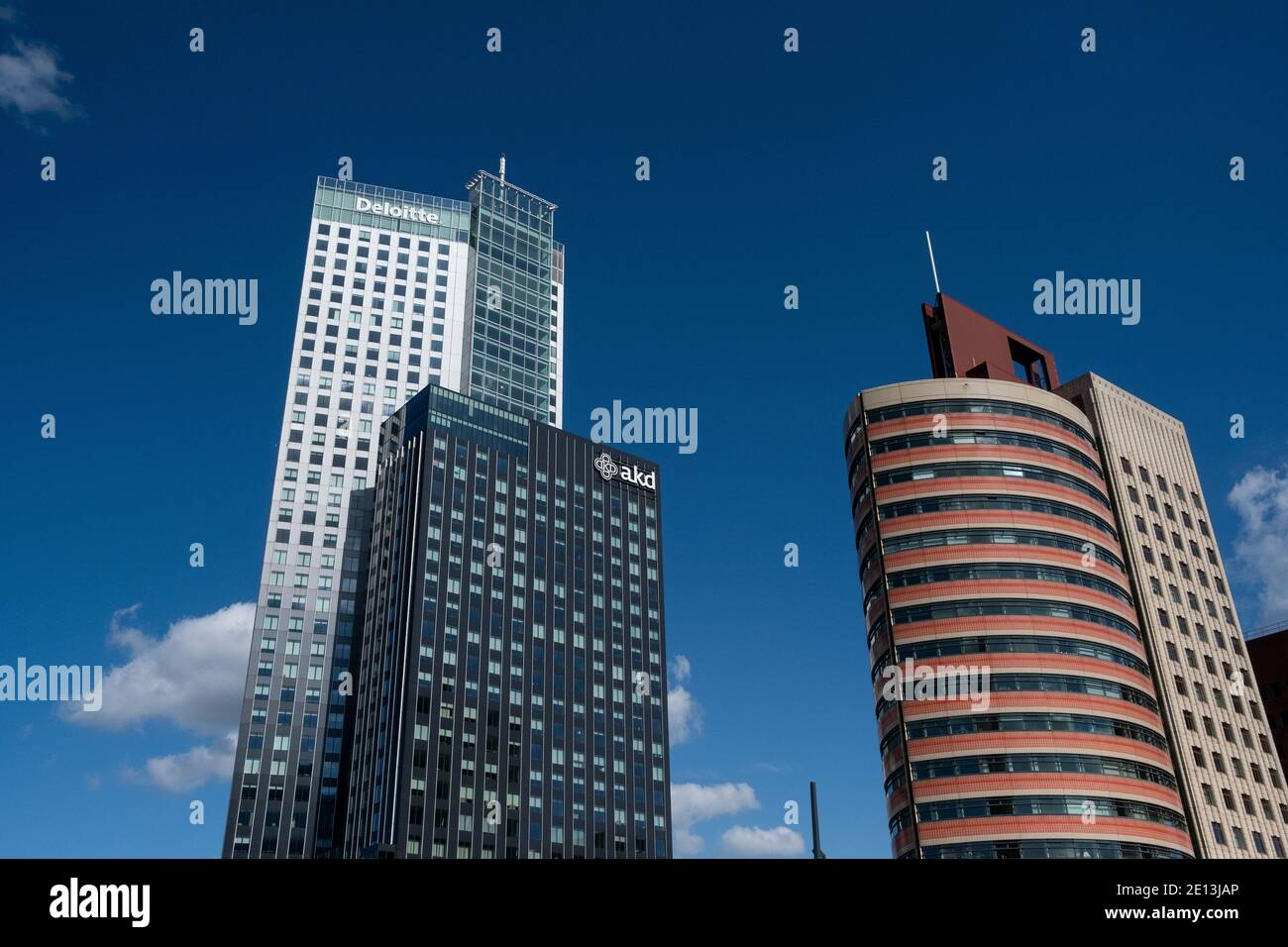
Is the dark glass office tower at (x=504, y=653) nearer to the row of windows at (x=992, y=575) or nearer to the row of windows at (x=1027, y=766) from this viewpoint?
the row of windows at (x=1027, y=766)

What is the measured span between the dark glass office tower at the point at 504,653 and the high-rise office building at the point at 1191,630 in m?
A: 71.6

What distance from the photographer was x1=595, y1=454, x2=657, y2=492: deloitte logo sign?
172375 millimetres

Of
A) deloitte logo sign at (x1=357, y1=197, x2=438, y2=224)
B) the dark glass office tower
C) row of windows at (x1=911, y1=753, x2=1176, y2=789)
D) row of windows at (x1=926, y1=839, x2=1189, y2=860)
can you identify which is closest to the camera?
row of windows at (x1=926, y1=839, x2=1189, y2=860)

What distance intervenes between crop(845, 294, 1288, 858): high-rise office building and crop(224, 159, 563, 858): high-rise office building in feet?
259

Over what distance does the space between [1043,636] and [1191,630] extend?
26396 mm

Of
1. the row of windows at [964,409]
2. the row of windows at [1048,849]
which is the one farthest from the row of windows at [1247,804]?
the row of windows at [964,409]

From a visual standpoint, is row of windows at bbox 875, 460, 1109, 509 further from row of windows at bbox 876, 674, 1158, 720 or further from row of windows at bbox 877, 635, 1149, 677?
row of windows at bbox 876, 674, 1158, 720

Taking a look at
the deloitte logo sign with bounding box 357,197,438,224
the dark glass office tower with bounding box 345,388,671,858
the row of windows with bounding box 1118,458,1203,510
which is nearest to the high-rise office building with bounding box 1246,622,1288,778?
the row of windows with bounding box 1118,458,1203,510

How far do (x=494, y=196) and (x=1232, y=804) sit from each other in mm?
147218

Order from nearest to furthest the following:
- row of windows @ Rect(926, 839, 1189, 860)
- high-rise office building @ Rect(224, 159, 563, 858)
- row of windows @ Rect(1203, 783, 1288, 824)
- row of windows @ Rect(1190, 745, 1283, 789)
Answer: row of windows @ Rect(926, 839, 1189, 860)
row of windows @ Rect(1203, 783, 1288, 824)
row of windows @ Rect(1190, 745, 1283, 789)
high-rise office building @ Rect(224, 159, 563, 858)

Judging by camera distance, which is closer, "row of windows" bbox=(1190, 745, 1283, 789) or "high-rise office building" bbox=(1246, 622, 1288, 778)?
"row of windows" bbox=(1190, 745, 1283, 789)

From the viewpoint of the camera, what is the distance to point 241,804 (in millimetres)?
135375

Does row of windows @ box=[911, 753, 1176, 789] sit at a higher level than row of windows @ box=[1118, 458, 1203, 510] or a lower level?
lower

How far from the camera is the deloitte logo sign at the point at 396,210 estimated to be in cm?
Answer: 18225
